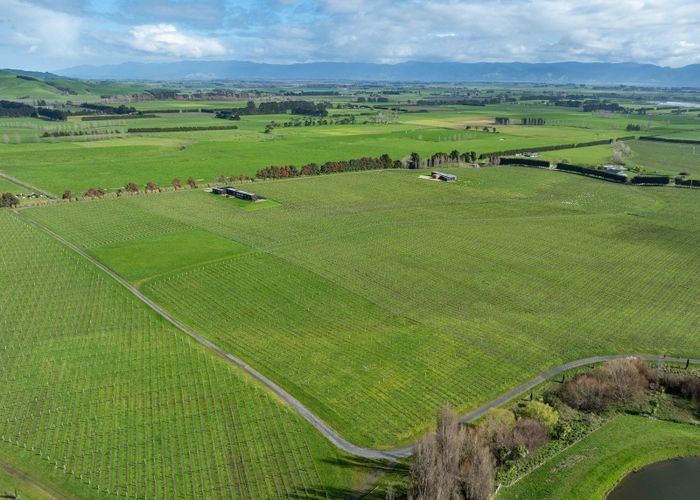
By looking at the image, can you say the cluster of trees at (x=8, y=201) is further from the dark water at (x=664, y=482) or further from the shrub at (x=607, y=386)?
the dark water at (x=664, y=482)

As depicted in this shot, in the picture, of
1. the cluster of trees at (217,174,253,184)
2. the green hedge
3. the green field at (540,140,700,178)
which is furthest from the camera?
the green hedge

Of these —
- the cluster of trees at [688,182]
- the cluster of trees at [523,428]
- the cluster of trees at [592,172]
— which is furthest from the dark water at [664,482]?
the cluster of trees at [688,182]

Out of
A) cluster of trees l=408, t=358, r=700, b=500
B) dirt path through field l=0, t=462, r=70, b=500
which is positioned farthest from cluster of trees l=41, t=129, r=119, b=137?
cluster of trees l=408, t=358, r=700, b=500

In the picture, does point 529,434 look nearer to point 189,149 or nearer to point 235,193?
point 235,193

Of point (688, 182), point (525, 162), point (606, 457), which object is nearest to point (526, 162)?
point (525, 162)

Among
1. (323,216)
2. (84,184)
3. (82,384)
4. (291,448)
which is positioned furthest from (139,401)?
(84,184)

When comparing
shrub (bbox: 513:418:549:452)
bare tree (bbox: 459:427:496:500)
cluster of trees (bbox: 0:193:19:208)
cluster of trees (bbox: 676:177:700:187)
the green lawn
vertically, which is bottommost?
shrub (bbox: 513:418:549:452)

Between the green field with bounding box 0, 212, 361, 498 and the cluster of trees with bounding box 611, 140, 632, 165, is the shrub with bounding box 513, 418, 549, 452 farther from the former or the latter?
the cluster of trees with bounding box 611, 140, 632, 165
